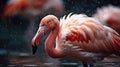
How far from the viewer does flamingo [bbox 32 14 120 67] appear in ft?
17.6

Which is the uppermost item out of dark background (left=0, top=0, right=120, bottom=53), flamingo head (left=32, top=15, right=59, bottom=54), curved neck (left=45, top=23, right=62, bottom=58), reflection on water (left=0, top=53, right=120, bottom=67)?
dark background (left=0, top=0, right=120, bottom=53)

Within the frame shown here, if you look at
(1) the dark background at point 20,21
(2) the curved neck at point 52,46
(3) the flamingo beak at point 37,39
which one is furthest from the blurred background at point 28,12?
(3) the flamingo beak at point 37,39

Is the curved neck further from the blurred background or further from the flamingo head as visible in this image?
the blurred background

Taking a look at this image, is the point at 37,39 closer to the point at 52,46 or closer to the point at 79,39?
the point at 52,46

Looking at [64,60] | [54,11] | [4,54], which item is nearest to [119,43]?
[64,60]

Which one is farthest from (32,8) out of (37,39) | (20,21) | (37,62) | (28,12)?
(37,39)

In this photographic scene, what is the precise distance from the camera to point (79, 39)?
5.43m

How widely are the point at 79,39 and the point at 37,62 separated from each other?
1.29m

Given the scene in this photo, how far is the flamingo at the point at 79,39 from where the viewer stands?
212 inches

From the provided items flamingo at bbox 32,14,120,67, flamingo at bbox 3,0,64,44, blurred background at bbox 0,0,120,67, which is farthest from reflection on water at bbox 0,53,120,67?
flamingo at bbox 3,0,64,44

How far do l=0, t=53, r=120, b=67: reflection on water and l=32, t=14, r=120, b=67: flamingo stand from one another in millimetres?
854

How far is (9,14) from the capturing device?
35.6ft

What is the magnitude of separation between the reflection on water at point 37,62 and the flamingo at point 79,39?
0.85m

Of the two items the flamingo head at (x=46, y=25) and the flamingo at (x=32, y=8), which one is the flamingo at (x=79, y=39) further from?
the flamingo at (x=32, y=8)
